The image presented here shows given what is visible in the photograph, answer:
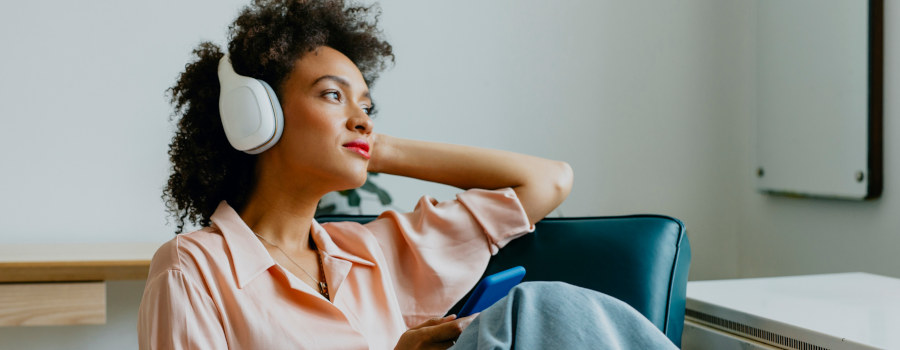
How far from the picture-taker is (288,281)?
109cm

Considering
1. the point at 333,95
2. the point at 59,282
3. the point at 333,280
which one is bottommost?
the point at 59,282

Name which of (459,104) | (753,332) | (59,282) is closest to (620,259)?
(753,332)

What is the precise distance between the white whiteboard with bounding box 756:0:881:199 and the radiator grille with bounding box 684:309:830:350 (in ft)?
3.19

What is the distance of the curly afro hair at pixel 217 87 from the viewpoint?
1.16 metres

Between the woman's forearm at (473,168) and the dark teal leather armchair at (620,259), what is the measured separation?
0.08m

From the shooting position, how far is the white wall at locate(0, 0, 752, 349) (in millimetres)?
1983

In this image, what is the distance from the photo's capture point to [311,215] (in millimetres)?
1218

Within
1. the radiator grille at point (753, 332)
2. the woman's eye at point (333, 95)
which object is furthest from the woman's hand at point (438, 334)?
the radiator grille at point (753, 332)

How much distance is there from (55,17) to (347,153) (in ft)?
4.11

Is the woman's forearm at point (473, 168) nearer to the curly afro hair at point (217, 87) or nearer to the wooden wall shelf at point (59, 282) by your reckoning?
the curly afro hair at point (217, 87)

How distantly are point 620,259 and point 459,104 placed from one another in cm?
116

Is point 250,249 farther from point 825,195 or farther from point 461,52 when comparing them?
point 825,195

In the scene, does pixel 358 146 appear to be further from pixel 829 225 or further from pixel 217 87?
pixel 829 225

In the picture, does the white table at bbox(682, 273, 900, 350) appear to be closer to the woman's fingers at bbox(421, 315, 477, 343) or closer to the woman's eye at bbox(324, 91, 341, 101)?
the woman's fingers at bbox(421, 315, 477, 343)
